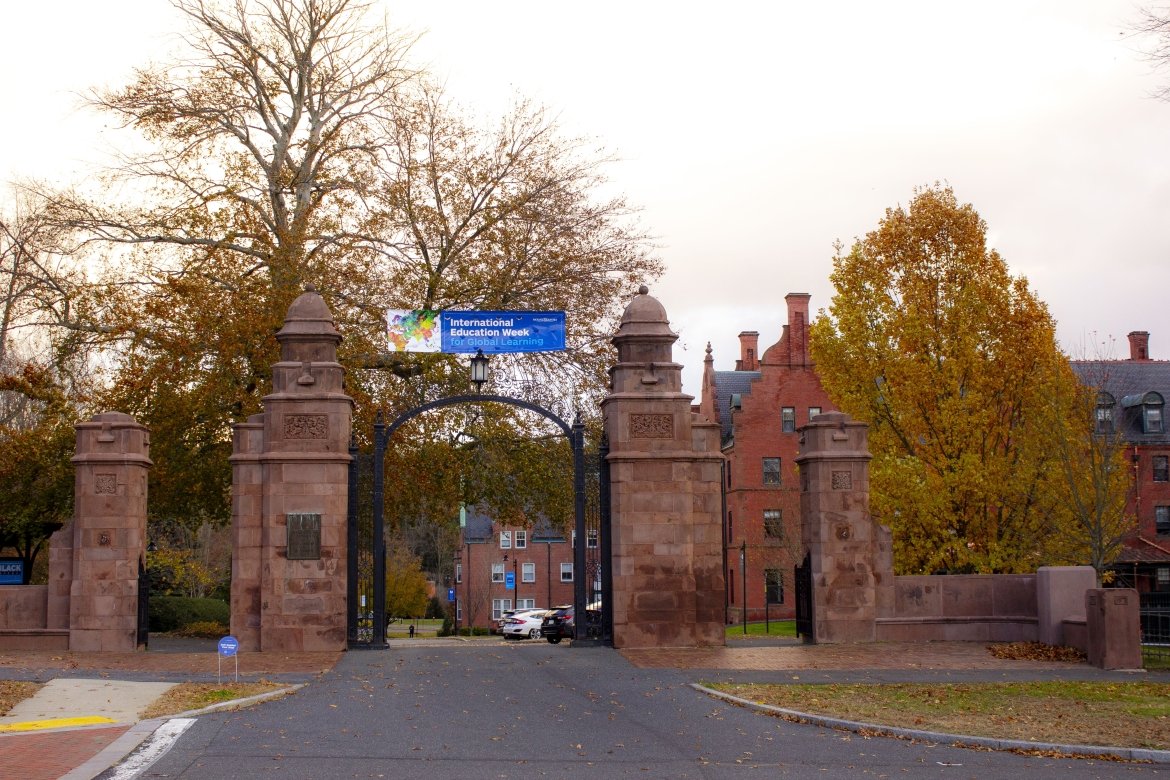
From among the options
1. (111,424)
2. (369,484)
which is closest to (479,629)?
(369,484)

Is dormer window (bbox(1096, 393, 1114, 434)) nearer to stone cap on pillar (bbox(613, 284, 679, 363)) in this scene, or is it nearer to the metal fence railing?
the metal fence railing

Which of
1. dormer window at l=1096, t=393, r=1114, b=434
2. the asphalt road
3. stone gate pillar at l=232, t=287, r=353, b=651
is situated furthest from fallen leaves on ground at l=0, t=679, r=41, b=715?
dormer window at l=1096, t=393, r=1114, b=434

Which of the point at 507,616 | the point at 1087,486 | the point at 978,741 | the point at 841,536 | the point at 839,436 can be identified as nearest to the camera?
the point at 978,741

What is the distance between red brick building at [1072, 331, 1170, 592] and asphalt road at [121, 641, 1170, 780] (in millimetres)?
41389

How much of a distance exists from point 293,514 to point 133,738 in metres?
8.92

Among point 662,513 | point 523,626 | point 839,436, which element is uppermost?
point 839,436

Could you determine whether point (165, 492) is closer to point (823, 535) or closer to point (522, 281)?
point (522, 281)

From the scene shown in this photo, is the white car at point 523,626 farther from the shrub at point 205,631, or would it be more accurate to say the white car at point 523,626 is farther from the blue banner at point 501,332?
the blue banner at point 501,332

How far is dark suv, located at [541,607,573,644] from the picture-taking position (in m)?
40.0

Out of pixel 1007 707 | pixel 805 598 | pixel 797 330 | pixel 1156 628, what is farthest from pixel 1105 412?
pixel 1007 707

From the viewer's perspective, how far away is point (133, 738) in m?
11.5

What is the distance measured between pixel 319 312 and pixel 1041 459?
53.6ft

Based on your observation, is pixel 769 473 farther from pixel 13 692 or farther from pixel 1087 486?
pixel 13 692

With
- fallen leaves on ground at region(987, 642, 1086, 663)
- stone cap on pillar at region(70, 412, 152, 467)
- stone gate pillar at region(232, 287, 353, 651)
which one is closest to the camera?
fallen leaves on ground at region(987, 642, 1086, 663)
